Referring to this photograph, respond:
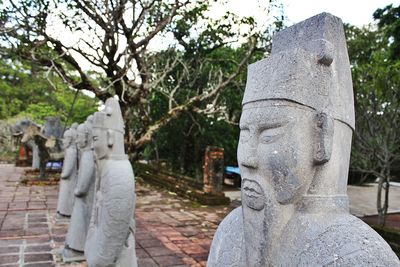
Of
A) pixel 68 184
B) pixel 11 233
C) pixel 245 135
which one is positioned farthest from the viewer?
pixel 68 184

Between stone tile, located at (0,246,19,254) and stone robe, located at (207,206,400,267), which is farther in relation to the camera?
stone tile, located at (0,246,19,254)

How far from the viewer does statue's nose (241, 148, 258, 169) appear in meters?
1.78

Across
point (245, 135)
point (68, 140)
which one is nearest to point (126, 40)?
point (68, 140)

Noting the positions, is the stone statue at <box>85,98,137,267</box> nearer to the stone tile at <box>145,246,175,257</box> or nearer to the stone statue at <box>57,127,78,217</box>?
the stone tile at <box>145,246,175,257</box>

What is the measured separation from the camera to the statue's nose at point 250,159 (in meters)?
1.78

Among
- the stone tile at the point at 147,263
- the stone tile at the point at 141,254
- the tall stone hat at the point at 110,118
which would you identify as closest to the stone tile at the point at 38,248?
the stone tile at the point at 141,254

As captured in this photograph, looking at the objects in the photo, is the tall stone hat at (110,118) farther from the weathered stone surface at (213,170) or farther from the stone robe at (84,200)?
the weathered stone surface at (213,170)

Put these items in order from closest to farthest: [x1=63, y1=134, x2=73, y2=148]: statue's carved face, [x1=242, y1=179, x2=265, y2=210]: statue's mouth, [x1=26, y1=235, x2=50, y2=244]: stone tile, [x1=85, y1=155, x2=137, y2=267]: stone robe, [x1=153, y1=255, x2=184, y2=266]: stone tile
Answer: [x1=242, y1=179, x2=265, y2=210]: statue's mouth
[x1=85, y1=155, x2=137, y2=267]: stone robe
[x1=153, y1=255, x2=184, y2=266]: stone tile
[x1=26, y1=235, x2=50, y2=244]: stone tile
[x1=63, y1=134, x2=73, y2=148]: statue's carved face

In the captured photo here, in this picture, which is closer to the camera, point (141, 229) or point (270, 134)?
point (270, 134)

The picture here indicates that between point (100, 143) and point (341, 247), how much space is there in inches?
130

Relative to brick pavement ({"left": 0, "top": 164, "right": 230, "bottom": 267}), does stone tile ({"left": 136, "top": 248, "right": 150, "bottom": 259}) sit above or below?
above

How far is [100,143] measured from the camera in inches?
172

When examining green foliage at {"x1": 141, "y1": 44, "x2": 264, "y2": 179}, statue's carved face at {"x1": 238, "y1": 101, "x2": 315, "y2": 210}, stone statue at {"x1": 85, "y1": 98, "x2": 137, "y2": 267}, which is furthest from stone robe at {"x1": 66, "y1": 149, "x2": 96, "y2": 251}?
green foliage at {"x1": 141, "y1": 44, "x2": 264, "y2": 179}

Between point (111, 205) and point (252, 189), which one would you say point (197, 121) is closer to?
point (111, 205)
